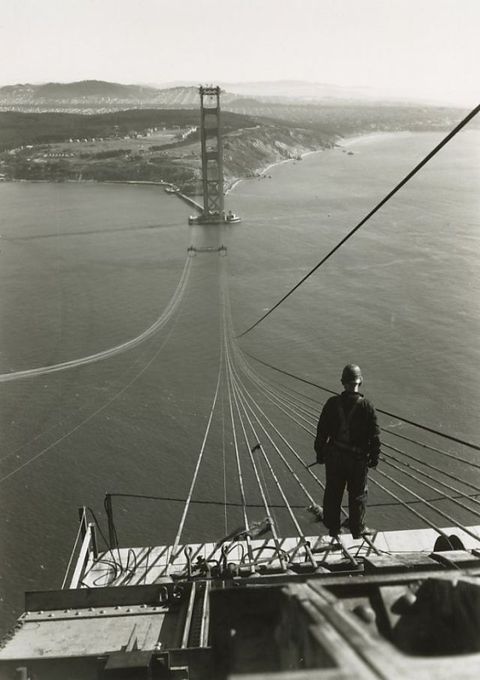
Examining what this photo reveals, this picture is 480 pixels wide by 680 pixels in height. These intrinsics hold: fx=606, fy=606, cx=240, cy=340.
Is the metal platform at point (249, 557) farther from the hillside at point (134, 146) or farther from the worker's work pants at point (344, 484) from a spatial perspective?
the hillside at point (134, 146)

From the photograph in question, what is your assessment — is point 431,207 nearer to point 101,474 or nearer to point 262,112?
point 101,474

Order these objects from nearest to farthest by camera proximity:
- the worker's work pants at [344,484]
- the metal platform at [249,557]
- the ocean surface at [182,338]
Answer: the metal platform at [249,557]
the worker's work pants at [344,484]
the ocean surface at [182,338]

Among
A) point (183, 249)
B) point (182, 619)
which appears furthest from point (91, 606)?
point (183, 249)

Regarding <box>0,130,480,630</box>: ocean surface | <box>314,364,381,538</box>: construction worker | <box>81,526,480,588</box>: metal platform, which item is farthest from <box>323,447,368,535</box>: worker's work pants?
<box>0,130,480,630</box>: ocean surface

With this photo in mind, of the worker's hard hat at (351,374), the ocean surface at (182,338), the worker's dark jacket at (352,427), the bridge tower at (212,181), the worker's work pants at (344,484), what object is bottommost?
the ocean surface at (182,338)

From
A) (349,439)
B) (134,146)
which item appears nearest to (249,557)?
(349,439)

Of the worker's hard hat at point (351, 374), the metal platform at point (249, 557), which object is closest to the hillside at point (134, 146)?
the metal platform at point (249, 557)
